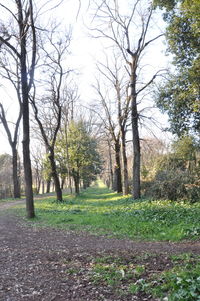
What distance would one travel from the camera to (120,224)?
955cm

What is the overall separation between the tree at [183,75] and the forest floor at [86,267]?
6145 mm

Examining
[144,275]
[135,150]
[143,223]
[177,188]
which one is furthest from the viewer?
[135,150]

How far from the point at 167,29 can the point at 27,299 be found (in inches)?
436

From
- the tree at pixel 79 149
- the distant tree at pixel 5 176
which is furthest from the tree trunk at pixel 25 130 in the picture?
the distant tree at pixel 5 176

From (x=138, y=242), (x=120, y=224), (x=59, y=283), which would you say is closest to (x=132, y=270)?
(x=59, y=283)

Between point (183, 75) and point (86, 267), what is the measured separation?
8.79 meters

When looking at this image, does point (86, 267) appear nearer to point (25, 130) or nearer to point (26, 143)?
point (26, 143)

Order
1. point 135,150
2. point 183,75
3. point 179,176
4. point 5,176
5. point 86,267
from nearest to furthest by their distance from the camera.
A: 1. point 86,267
2. point 183,75
3. point 179,176
4. point 135,150
5. point 5,176

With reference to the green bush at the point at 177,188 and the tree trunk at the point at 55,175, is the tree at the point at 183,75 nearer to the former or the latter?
the green bush at the point at 177,188

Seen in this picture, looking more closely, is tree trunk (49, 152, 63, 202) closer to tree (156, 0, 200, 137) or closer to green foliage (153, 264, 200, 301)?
tree (156, 0, 200, 137)

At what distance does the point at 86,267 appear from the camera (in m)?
5.32

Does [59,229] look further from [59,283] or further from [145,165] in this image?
[145,165]

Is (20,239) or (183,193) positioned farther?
(183,193)

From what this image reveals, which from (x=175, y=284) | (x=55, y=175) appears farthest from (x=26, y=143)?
(x=175, y=284)
